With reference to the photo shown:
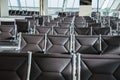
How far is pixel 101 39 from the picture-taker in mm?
5012

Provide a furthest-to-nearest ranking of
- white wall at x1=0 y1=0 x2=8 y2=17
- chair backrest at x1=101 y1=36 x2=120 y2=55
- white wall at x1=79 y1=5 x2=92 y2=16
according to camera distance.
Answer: white wall at x1=0 y1=0 x2=8 y2=17
white wall at x1=79 y1=5 x2=92 y2=16
chair backrest at x1=101 y1=36 x2=120 y2=55

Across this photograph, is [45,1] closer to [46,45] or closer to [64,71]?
[46,45]

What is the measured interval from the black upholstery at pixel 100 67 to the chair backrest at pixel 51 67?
0.16 meters

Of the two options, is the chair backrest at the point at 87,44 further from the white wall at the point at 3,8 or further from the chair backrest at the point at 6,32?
the white wall at the point at 3,8

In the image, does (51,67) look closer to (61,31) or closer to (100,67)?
(100,67)

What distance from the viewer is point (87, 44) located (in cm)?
501

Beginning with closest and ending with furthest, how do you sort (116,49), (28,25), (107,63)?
(107,63) < (116,49) < (28,25)

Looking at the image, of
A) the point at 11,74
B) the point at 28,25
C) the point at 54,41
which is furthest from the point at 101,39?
the point at 28,25

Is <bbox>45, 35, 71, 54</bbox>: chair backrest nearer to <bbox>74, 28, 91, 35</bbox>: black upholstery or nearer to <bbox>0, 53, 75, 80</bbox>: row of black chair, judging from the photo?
<bbox>74, 28, 91, 35</bbox>: black upholstery

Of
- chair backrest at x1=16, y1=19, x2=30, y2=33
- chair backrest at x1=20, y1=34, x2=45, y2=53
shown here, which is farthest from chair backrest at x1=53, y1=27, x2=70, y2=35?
chair backrest at x1=16, y1=19, x2=30, y2=33

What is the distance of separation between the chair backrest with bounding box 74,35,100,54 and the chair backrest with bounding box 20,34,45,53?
657 millimetres

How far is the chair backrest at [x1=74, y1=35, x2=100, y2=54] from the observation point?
4.99 m

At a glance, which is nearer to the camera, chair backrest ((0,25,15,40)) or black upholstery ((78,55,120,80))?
black upholstery ((78,55,120,80))

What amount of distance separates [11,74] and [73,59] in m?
0.73
